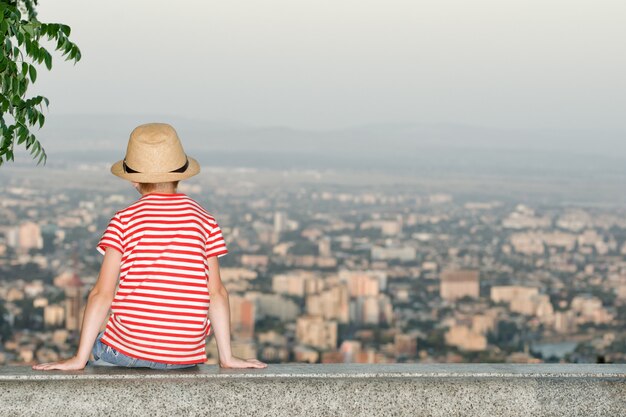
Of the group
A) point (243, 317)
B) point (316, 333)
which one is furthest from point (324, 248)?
point (243, 317)

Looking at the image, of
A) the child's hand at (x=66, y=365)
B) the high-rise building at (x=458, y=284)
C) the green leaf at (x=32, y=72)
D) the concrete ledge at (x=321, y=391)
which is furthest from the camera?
the high-rise building at (x=458, y=284)

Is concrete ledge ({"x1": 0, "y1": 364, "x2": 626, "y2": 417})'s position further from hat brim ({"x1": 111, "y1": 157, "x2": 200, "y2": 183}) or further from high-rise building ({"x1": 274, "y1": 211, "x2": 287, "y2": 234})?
high-rise building ({"x1": 274, "y1": 211, "x2": 287, "y2": 234})

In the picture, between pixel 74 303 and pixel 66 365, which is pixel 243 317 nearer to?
pixel 74 303

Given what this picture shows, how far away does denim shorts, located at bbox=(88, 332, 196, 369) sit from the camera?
5.61m

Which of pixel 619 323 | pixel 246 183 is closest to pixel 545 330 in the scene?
pixel 619 323

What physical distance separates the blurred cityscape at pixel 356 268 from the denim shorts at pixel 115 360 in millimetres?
29633

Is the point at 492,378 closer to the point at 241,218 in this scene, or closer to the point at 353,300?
the point at 353,300

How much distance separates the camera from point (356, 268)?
6031 cm

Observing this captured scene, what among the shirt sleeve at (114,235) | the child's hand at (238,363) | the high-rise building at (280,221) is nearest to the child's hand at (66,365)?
the shirt sleeve at (114,235)

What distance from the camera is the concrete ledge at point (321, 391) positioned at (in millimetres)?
5352

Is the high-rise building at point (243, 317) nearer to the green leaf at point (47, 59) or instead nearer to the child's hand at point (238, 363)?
the green leaf at point (47, 59)

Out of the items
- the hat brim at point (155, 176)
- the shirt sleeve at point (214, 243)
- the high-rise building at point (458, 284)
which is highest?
the hat brim at point (155, 176)

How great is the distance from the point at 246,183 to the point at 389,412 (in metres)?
69.0

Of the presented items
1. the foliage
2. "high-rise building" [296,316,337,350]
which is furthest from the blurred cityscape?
the foliage
